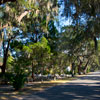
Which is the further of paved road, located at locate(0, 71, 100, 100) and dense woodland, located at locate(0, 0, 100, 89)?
dense woodland, located at locate(0, 0, 100, 89)

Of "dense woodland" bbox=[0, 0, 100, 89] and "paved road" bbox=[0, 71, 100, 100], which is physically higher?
"dense woodland" bbox=[0, 0, 100, 89]

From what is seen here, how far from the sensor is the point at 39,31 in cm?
2388

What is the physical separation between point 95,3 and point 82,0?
3.01 ft

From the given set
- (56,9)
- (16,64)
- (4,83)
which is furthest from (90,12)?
(4,83)

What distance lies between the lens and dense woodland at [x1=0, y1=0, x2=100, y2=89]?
12138mm

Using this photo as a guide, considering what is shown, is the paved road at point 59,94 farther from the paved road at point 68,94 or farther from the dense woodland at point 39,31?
the dense woodland at point 39,31

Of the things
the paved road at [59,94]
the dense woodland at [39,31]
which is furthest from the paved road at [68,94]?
the dense woodland at [39,31]

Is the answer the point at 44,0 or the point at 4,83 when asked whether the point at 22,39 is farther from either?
the point at 44,0

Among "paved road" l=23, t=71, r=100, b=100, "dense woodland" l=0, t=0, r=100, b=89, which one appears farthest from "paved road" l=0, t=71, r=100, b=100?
"dense woodland" l=0, t=0, r=100, b=89

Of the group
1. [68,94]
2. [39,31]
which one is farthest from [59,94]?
[39,31]

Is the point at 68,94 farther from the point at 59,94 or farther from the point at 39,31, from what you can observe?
the point at 39,31

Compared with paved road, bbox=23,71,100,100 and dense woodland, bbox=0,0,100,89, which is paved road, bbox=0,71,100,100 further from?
dense woodland, bbox=0,0,100,89

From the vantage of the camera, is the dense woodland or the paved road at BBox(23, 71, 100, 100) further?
the dense woodland

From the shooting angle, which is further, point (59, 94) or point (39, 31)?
point (39, 31)
